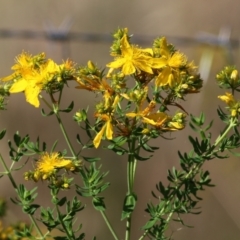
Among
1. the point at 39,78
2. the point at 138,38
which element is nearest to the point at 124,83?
the point at 39,78

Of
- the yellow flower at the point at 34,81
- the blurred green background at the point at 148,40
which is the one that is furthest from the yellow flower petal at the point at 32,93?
the blurred green background at the point at 148,40

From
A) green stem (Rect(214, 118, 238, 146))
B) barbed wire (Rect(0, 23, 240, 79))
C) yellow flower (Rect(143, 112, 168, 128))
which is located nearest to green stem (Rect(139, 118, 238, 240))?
green stem (Rect(214, 118, 238, 146))

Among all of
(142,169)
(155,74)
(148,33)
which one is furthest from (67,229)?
(148,33)

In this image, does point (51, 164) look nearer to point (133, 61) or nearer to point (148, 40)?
point (133, 61)

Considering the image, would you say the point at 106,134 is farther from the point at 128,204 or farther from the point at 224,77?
the point at 224,77

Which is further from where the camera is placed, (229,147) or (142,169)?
(142,169)

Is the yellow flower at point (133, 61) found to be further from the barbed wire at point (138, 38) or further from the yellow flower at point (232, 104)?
the barbed wire at point (138, 38)
